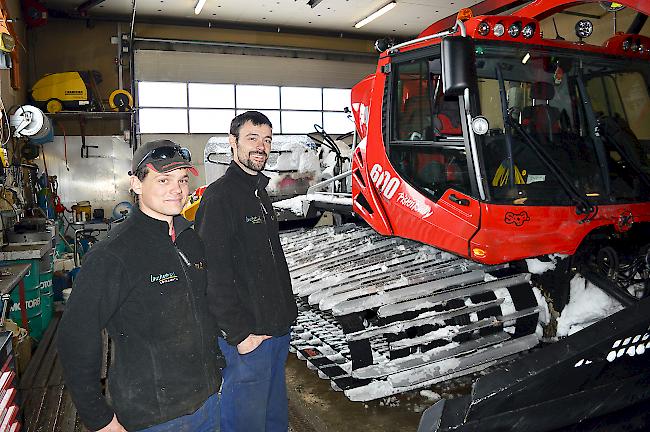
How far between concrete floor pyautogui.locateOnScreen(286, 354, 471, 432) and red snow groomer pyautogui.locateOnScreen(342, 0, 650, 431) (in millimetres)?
479

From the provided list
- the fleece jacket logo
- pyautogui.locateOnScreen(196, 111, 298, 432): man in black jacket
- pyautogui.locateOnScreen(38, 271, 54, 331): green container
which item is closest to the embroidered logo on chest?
pyautogui.locateOnScreen(196, 111, 298, 432): man in black jacket

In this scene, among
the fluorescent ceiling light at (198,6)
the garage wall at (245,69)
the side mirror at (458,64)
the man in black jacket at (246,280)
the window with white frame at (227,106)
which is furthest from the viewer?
the window with white frame at (227,106)

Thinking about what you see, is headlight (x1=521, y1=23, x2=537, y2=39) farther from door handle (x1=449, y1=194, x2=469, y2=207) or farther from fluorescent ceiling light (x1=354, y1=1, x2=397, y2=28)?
fluorescent ceiling light (x1=354, y1=1, x2=397, y2=28)

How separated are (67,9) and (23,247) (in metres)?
10.5

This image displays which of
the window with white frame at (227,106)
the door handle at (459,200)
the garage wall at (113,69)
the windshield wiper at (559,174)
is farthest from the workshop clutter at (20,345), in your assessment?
the window with white frame at (227,106)

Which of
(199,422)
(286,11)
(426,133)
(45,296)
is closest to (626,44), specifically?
(426,133)

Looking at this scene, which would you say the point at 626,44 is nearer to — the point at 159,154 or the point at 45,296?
the point at 159,154

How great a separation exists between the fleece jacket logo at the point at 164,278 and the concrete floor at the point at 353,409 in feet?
7.25

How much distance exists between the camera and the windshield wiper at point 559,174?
3.83m

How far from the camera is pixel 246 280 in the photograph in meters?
2.97

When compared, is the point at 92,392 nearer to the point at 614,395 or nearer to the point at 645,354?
the point at 614,395

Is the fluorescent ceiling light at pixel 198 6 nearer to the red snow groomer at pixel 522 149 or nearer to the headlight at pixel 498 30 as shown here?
the red snow groomer at pixel 522 149

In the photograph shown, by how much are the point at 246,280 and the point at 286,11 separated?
1384cm

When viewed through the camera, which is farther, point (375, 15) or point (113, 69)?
point (375, 15)
